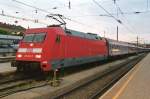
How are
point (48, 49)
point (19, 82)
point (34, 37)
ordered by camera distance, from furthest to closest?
point (34, 37), point (48, 49), point (19, 82)

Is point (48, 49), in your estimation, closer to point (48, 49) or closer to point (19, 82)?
point (48, 49)

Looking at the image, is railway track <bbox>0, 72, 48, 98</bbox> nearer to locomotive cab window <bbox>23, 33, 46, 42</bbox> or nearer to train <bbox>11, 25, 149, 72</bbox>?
train <bbox>11, 25, 149, 72</bbox>

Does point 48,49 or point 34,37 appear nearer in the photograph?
point 48,49

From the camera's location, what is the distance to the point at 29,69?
57.2ft

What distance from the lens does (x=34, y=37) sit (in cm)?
1836

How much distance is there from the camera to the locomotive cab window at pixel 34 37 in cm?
1789

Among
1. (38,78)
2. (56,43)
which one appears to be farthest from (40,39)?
(38,78)

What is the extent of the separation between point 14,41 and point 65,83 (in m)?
35.9

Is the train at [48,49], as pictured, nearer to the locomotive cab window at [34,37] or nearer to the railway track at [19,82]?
the locomotive cab window at [34,37]

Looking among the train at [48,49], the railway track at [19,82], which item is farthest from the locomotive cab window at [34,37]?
the railway track at [19,82]

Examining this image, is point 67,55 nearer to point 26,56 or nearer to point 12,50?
point 26,56

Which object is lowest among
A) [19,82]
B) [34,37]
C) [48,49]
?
[19,82]

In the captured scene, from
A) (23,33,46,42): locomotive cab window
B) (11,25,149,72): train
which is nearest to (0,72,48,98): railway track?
(11,25,149,72): train

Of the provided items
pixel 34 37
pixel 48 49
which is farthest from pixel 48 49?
pixel 34 37
